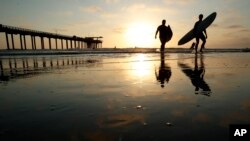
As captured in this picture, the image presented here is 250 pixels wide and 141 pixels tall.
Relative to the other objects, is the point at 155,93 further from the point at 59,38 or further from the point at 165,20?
the point at 59,38

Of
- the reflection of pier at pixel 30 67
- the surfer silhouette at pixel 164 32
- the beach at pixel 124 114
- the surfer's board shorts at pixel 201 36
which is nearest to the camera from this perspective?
the beach at pixel 124 114

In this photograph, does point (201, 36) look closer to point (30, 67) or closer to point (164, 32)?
point (164, 32)

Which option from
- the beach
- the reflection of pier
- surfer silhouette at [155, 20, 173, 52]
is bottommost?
the beach

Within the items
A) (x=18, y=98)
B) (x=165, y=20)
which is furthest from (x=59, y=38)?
(x=18, y=98)

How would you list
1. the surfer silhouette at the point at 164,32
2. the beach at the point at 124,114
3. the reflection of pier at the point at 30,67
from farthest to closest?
the surfer silhouette at the point at 164,32 → the reflection of pier at the point at 30,67 → the beach at the point at 124,114

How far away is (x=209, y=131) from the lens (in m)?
1.66

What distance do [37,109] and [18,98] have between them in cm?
74

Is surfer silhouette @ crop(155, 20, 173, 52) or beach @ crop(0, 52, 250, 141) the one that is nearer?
beach @ crop(0, 52, 250, 141)

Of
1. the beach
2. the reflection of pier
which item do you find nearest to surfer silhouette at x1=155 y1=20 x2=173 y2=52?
the reflection of pier

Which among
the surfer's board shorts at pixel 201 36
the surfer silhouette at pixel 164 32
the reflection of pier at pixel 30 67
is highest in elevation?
the surfer silhouette at pixel 164 32

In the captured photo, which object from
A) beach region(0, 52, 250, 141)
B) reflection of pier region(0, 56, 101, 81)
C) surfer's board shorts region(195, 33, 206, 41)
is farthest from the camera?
surfer's board shorts region(195, 33, 206, 41)

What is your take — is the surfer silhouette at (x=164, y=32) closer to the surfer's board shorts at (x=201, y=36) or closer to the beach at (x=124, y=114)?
the surfer's board shorts at (x=201, y=36)

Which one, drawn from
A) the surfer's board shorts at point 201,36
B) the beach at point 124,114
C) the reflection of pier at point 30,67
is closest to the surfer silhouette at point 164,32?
the surfer's board shorts at point 201,36

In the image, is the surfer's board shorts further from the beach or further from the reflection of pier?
the beach
